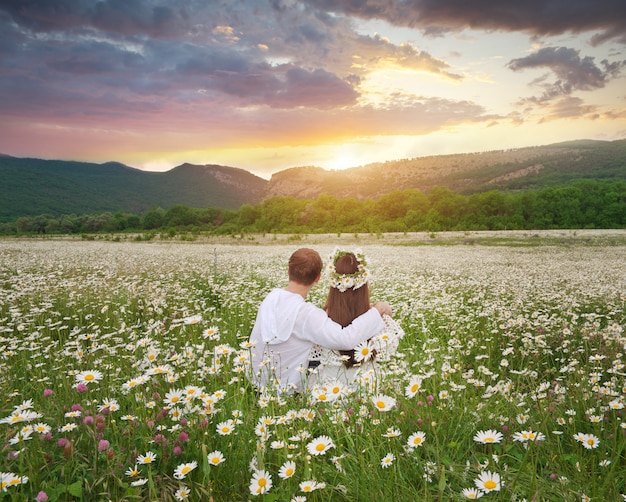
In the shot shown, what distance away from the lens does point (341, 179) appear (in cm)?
19925

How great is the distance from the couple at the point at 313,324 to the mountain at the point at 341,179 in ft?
403

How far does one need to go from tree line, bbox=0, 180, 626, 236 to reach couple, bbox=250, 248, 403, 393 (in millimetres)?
54941

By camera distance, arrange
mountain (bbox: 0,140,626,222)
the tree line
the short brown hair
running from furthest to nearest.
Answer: mountain (bbox: 0,140,626,222), the tree line, the short brown hair

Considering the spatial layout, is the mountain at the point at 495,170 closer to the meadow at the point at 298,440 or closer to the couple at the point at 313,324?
the couple at the point at 313,324

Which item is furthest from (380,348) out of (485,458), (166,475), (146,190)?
(146,190)

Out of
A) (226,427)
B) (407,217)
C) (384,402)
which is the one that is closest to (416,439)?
(384,402)

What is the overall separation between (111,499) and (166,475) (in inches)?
11.4

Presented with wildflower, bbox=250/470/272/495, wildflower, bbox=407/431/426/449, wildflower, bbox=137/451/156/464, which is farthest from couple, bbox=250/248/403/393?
wildflower, bbox=250/470/272/495

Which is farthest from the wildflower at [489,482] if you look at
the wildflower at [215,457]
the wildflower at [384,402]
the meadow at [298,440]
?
the wildflower at [215,457]

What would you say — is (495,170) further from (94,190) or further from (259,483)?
(259,483)

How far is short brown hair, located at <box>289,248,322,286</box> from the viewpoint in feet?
13.8

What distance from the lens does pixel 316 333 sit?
3926mm

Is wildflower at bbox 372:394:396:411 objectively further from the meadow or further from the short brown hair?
the short brown hair

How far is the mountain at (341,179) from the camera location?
12256cm
